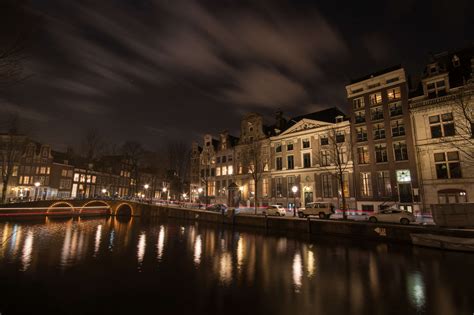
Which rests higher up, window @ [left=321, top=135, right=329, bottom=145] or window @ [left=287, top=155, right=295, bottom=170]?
window @ [left=321, top=135, right=329, bottom=145]

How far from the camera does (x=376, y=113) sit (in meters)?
38.4

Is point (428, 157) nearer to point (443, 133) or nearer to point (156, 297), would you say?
point (443, 133)

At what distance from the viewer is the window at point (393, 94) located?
36719mm

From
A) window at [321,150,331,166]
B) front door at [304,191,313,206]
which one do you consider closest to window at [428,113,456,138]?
window at [321,150,331,166]

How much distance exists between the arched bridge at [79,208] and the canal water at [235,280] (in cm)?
3032

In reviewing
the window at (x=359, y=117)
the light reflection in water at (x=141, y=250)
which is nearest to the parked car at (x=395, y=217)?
the window at (x=359, y=117)

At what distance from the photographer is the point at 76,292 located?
10836 millimetres

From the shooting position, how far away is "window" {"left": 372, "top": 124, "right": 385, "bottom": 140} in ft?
123

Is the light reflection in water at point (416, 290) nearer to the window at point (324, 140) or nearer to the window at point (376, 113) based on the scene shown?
the window at point (376, 113)

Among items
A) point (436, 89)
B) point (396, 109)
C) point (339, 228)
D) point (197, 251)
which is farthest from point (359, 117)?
point (197, 251)

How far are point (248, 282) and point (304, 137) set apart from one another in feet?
124

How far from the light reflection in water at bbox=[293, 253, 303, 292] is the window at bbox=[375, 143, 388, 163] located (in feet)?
86.5

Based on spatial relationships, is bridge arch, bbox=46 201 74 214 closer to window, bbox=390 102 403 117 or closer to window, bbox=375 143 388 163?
window, bbox=375 143 388 163

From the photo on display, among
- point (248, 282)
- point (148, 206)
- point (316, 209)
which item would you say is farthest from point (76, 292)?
point (148, 206)
